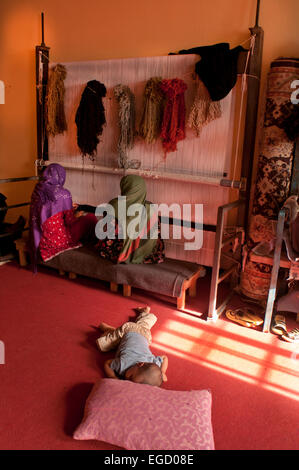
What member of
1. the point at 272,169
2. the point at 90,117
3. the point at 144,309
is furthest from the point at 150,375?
the point at 90,117

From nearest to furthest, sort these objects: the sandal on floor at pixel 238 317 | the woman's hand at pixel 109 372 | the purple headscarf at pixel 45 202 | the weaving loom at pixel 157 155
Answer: the woman's hand at pixel 109 372
the sandal on floor at pixel 238 317
the weaving loom at pixel 157 155
the purple headscarf at pixel 45 202

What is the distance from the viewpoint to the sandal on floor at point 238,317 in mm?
2847

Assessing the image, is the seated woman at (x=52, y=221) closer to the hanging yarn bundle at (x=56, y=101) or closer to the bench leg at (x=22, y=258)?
the bench leg at (x=22, y=258)

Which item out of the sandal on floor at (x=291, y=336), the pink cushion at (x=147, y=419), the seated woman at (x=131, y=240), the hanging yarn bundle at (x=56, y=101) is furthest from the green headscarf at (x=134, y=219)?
the pink cushion at (x=147, y=419)

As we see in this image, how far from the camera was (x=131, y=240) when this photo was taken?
320 cm

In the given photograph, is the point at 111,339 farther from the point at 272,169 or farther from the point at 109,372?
the point at 272,169

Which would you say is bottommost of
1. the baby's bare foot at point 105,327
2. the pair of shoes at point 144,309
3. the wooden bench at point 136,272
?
the baby's bare foot at point 105,327

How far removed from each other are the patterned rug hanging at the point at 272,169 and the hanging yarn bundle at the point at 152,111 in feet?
3.06

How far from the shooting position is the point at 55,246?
→ 355cm

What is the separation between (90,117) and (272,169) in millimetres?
1751

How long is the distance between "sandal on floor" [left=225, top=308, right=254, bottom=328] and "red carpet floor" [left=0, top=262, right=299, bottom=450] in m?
0.05

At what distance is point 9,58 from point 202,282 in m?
3.40

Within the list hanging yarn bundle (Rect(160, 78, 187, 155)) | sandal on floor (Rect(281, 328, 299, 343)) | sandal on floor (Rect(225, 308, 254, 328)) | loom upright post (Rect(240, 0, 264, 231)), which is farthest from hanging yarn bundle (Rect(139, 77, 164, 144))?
sandal on floor (Rect(281, 328, 299, 343))

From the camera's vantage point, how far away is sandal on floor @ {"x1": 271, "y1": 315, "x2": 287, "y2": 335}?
9.04 feet
